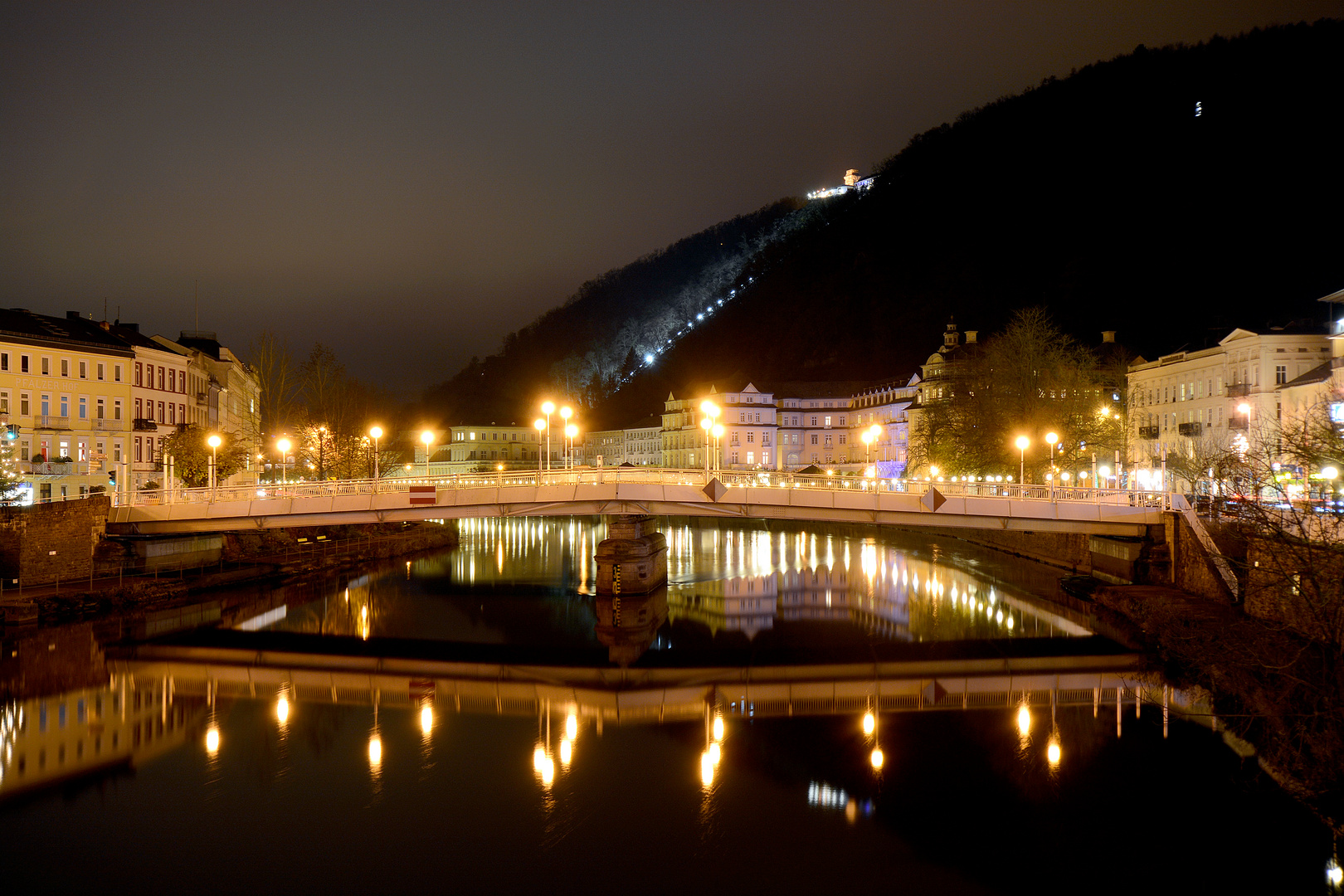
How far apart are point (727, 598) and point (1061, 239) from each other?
93481mm

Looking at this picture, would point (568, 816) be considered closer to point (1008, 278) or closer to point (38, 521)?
point (38, 521)

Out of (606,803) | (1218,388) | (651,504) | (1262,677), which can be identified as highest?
(1218,388)

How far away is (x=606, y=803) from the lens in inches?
709

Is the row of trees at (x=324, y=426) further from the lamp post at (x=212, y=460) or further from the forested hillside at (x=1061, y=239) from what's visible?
the forested hillside at (x=1061, y=239)

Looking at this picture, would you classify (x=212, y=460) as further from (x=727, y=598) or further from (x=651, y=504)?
(x=727, y=598)

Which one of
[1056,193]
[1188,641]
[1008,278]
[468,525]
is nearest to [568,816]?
[1188,641]

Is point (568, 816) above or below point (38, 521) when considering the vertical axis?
below

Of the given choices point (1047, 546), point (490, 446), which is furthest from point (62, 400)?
point (490, 446)

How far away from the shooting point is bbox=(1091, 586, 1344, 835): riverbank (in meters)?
16.6

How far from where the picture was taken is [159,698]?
2462 cm

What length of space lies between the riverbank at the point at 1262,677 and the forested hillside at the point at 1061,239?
40.8m

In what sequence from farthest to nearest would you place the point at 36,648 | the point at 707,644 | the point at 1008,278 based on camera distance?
the point at 1008,278 → the point at 707,644 → the point at 36,648

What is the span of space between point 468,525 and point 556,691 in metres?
59.8

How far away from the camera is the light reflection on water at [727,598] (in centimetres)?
3291
